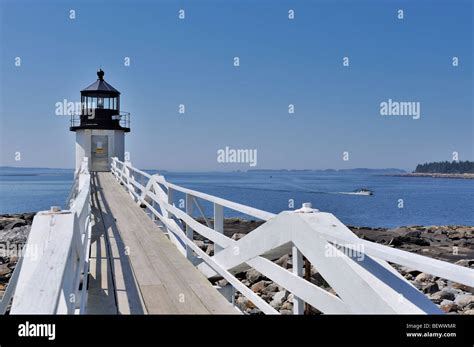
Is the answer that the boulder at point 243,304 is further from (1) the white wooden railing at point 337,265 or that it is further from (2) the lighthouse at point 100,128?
(2) the lighthouse at point 100,128

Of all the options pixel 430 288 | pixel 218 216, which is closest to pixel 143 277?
pixel 218 216

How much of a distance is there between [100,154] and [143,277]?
74.3 feet

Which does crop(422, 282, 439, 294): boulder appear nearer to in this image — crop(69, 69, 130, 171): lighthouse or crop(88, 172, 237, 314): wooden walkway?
crop(88, 172, 237, 314): wooden walkway

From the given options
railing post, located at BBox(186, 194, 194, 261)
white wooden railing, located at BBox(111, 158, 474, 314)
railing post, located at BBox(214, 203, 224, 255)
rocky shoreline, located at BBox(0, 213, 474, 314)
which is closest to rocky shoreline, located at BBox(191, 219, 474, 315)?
rocky shoreline, located at BBox(0, 213, 474, 314)

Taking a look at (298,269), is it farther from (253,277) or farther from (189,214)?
(253,277)

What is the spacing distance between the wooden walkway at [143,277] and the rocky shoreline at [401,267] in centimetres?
127

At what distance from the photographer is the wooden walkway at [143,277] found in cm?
460

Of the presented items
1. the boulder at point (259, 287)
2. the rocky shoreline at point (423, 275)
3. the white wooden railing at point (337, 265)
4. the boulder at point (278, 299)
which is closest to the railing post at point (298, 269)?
the white wooden railing at point (337, 265)

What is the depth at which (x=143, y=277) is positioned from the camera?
5594mm
